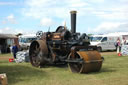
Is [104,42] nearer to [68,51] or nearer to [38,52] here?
[38,52]

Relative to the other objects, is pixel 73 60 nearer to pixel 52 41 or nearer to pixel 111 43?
pixel 52 41

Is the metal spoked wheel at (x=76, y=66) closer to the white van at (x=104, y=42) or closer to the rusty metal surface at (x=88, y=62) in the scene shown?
the rusty metal surface at (x=88, y=62)

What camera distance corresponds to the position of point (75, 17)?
1031 centimetres

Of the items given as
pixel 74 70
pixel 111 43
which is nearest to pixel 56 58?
pixel 74 70

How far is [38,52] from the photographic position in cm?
1141

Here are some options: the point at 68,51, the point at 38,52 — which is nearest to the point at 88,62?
the point at 68,51

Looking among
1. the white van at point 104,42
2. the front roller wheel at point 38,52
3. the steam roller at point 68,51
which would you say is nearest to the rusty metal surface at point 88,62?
the steam roller at point 68,51

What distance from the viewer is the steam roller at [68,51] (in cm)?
891

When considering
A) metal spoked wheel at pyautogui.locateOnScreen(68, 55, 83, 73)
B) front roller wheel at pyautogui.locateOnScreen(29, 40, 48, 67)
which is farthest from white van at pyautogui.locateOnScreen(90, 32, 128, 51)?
metal spoked wheel at pyautogui.locateOnScreen(68, 55, 83, 73)

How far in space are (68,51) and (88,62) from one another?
1.90 m

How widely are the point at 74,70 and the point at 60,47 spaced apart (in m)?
1.52

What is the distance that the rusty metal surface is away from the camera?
872cm

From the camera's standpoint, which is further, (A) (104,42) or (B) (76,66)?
(A) (104,42)

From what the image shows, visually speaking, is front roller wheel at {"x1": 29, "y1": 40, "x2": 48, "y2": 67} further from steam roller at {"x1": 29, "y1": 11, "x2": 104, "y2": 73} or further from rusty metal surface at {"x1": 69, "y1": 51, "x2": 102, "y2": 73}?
rusty metal surface at {"x1": 69, "y1": 51, "x2": 102, "y2": 73}
